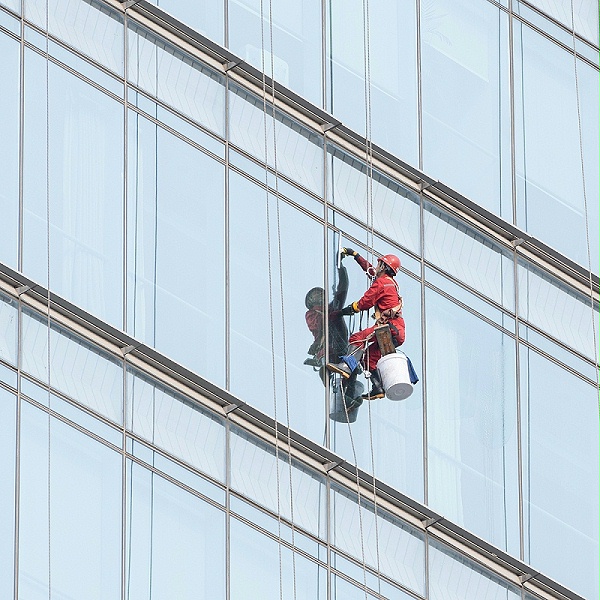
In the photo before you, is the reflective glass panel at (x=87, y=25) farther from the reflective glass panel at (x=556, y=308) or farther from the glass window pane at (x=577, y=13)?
the glass window pane at (x=577, y=13)

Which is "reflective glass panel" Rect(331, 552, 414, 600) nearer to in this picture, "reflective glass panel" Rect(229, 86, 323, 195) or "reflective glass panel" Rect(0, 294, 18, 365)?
"reflective glass panel" Rect(229, 86, 323, 195)

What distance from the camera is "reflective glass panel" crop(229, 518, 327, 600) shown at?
124ft

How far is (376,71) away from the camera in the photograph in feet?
137

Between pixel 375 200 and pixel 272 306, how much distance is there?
2.51 meters

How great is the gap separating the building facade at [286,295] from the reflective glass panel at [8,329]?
3cm

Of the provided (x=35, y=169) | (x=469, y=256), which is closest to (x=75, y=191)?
(x=35, y=169)

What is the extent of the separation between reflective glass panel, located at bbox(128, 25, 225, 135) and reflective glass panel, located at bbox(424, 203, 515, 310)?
3.40 meters

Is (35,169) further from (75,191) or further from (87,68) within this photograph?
(87,68)

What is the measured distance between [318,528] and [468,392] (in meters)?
3.45

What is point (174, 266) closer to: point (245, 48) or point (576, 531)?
point (245, 48)

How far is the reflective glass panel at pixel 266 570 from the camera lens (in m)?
37.8

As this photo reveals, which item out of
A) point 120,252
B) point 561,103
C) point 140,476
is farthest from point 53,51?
point 561,103

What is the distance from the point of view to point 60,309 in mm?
37188

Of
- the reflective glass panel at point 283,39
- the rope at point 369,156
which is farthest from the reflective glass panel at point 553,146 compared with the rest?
the reflective glass panel at point 283,39
